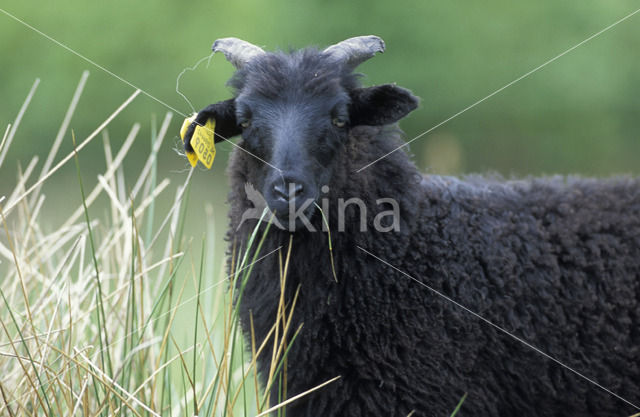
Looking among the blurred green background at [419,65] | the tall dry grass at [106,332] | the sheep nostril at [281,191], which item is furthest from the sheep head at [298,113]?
the blurred green background at [419,65]

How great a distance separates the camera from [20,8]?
1440 centimetres

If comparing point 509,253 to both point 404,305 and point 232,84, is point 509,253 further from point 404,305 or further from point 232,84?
point 232,84

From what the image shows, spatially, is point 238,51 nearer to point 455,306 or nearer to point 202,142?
point 202,142

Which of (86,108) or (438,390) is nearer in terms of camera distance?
(438,390)

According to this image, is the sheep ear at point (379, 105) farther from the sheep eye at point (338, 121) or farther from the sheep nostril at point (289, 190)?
the sheep nostril at point (289, 190)

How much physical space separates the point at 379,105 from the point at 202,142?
0.91 metres

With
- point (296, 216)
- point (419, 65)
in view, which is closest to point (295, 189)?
point (296, 216)

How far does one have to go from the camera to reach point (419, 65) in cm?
1432

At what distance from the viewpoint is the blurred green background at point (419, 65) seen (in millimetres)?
14031

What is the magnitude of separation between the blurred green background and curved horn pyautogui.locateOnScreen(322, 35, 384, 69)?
1021 cm

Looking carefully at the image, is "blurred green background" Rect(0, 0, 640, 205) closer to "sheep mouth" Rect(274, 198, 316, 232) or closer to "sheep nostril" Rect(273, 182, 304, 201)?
"sheep mouth" Rect(274, 198, 316, 232)

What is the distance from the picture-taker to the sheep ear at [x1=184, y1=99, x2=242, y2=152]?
3.29 metres

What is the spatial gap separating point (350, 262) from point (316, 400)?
684 mm

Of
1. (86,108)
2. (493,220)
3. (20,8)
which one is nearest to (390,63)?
(86,108)
